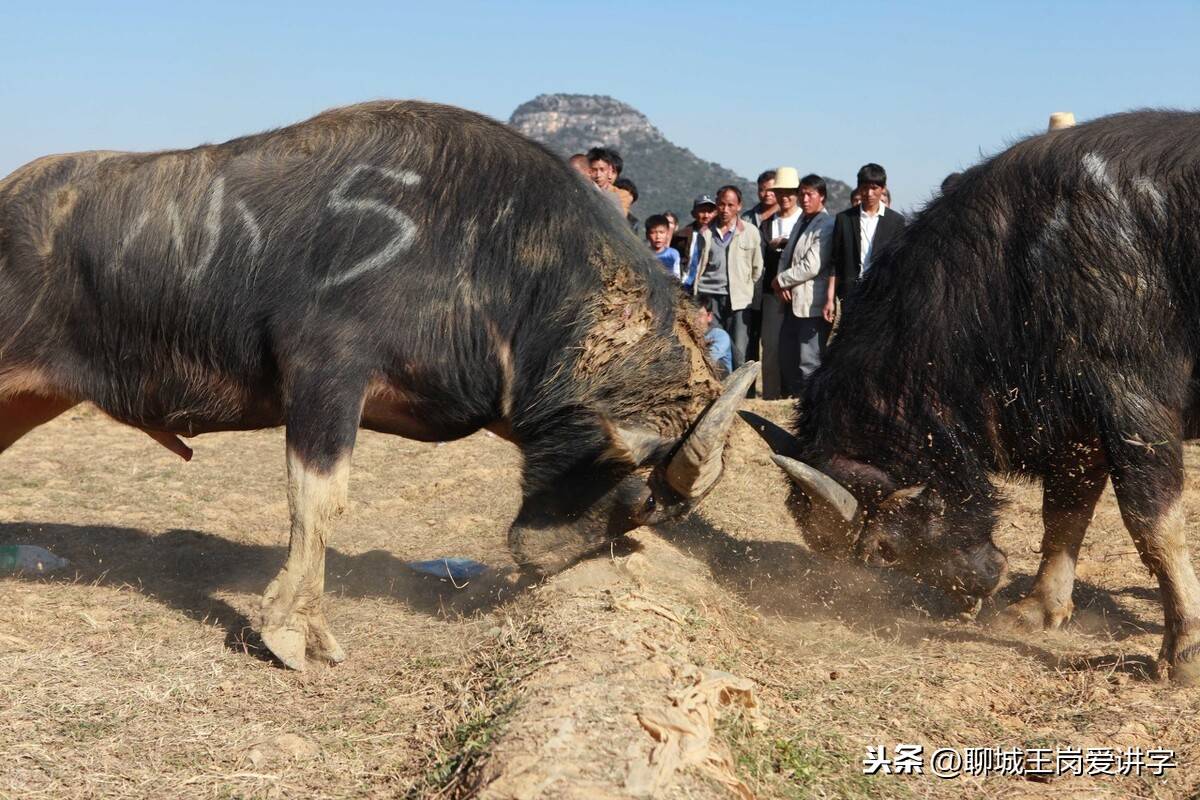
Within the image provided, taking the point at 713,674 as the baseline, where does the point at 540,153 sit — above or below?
above

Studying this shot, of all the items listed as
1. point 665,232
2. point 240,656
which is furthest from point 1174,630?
point 665,232

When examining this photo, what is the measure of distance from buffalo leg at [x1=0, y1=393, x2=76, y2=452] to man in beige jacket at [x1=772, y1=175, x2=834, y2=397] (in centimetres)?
603

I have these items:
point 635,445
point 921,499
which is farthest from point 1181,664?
point 635,445

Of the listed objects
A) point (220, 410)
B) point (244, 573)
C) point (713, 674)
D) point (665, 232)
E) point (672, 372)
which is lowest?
point (244, 573)

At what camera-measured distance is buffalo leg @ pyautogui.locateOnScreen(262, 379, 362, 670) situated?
16.1 ft

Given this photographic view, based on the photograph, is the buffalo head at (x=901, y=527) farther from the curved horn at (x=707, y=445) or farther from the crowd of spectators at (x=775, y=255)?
the crowd of spectators at (x=775, y=255)

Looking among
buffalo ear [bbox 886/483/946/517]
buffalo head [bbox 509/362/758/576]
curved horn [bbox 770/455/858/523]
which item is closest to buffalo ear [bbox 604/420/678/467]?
buffalo head [bbox 509/362/758/576]

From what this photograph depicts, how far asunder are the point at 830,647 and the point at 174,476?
5212 mm

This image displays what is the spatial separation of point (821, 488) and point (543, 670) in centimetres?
156

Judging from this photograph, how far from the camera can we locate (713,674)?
4.21 metres

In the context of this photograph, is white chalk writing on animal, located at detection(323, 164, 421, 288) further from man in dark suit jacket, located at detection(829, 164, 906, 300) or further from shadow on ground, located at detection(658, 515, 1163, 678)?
man in dark suit jacket, located at detection(829, 164, 906, 300)

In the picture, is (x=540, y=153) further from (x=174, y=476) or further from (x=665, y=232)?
(x=665, y=232)

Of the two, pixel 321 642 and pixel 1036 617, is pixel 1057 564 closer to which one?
pixel 1036 617

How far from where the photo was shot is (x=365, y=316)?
4957 mm
